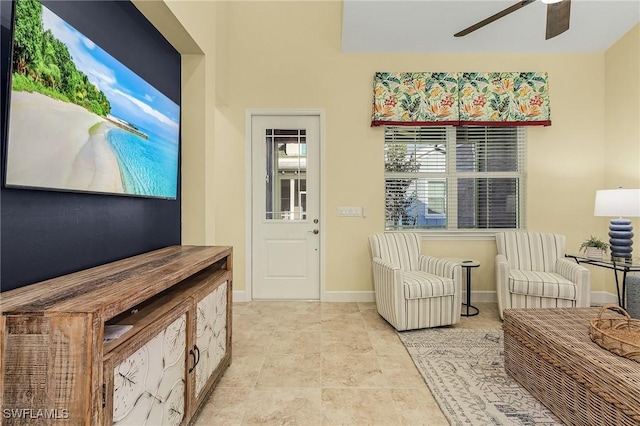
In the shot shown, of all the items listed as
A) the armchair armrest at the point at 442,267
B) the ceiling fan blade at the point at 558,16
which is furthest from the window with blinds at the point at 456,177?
the ceiling fan blade at the point at 558,16

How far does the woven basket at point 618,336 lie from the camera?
155cm

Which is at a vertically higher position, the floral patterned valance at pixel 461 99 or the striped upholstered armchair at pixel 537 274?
the floral patterned valance at pixel 461 99

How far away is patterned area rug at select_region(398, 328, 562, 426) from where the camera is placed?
5.92 feet

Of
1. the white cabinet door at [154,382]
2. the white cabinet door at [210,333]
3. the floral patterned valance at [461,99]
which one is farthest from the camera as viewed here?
the floral patterned valance at [461,99]

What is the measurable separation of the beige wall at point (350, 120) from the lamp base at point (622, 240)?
2.62 ft

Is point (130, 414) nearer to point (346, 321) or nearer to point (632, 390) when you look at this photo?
point (632, 390)

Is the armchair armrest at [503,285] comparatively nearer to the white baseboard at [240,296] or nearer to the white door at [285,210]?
the white door at [285,210]

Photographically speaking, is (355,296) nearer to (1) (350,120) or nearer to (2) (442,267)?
(2) (442,267)

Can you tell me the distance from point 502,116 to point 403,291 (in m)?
2.45

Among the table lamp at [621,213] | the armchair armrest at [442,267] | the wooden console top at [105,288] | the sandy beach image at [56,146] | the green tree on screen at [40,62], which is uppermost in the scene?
the green tree on screen at [40,62]

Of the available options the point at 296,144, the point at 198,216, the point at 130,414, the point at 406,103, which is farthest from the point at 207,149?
the point at 406,103

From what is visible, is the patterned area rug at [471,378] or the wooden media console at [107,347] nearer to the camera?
the wooden media console at [107,347]

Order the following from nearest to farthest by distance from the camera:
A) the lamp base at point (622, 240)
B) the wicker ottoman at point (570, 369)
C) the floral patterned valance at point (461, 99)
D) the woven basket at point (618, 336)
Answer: the wicker ottoman at point (570, 369) → the woven basket at point (618, 336) → the lamp base at point (622, 240) → the floral patterned valance at point (461, 99)

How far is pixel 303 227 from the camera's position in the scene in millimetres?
4004
